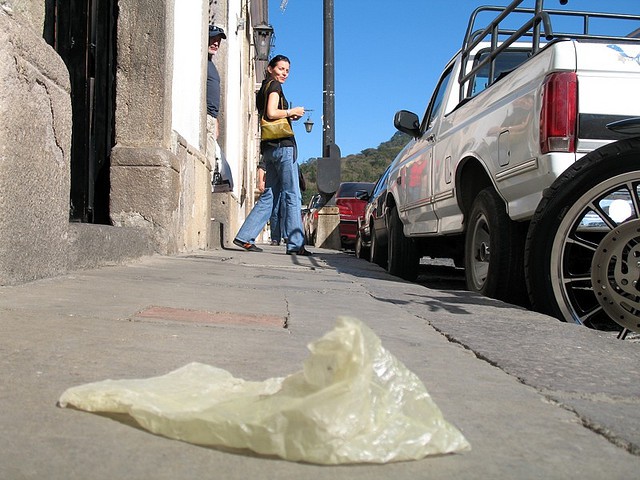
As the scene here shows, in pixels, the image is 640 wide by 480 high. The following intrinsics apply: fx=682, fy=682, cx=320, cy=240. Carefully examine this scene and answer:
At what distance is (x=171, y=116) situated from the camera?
19.3 feet

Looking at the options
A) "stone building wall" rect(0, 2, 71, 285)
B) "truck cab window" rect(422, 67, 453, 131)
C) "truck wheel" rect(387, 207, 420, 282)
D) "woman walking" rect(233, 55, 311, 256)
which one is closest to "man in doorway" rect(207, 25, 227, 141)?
"woman walking" rect(233, 55, 311, 256)

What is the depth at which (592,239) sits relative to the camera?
135 inches

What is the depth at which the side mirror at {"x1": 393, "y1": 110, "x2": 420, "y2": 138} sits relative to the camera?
6160mm

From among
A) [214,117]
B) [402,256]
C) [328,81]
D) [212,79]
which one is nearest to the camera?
[402,256]

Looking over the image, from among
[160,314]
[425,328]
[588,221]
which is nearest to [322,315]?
[425,328]

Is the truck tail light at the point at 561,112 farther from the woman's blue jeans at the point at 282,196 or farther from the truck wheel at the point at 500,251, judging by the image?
the woman's blue jeans at the point at 282,196

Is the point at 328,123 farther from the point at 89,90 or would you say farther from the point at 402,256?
the point at 89,90

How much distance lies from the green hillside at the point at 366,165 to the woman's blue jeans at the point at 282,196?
221 ft

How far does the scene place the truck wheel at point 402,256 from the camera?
21.1 ft

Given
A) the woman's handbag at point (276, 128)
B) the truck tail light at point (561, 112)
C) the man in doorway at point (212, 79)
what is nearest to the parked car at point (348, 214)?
the man in doorway at point (212, 79)

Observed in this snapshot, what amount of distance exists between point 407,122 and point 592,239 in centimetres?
302

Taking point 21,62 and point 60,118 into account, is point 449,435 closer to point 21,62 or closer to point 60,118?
point 21,62

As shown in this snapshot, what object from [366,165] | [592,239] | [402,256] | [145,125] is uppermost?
[366,165]

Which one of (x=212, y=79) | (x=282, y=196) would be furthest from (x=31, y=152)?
(x=212, y=79)
